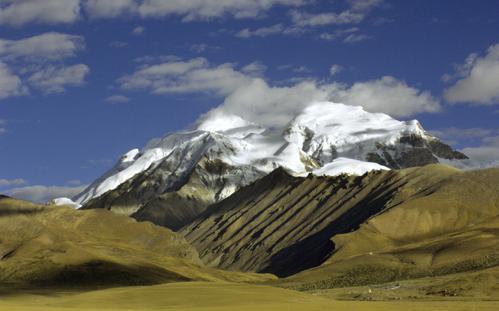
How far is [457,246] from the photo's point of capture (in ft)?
578

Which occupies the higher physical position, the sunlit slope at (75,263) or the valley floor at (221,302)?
the sunlit slope at (75,263)

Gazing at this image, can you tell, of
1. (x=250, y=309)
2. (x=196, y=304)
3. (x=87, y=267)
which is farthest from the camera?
(x=87, y=267)

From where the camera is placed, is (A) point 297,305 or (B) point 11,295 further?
(B) point 11,295

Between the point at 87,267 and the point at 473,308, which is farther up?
the point at 87,267

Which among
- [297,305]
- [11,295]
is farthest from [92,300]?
[11,295]

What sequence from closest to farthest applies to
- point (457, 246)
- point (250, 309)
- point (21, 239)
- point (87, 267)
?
point (250, 309)
point (87, 267)
point (457, 246)
point (21, 239)

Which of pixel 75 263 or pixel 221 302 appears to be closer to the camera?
pixel 221 302

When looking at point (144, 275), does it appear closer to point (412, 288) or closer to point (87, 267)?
point (87, 267)

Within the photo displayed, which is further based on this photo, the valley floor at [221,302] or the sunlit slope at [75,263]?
the sunlit slope at [75,263]

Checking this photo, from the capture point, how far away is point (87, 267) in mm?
159375

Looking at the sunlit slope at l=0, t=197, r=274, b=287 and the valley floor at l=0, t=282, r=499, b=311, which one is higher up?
the sunlit slope at l=0, t=197, r=274, b=287

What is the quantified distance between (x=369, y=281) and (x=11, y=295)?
224 ft

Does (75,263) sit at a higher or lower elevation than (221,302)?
higher

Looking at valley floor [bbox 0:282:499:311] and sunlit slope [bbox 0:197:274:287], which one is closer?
valley floor [bbox 0:282:499:311]
